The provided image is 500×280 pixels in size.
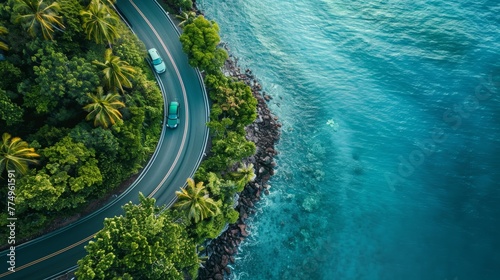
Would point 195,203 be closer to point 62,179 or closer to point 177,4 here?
point 62,179

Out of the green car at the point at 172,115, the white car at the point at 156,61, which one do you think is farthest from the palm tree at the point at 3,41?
the green car at the point at 172,115

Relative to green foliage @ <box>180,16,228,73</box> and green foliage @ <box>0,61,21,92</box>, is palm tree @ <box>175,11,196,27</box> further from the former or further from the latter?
green foliage @ <box>0,61,21,92</box>

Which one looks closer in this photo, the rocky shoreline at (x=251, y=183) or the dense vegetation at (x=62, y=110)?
the dense vegetation at (x=62, y=110)

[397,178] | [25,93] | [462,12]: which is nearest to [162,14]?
[25,93]

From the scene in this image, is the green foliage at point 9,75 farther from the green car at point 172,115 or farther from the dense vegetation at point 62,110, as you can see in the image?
the green car at point 172,115

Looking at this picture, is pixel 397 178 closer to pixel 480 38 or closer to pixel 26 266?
pixel 480 38

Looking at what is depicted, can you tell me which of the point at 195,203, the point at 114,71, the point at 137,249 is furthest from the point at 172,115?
the point at 137,249
